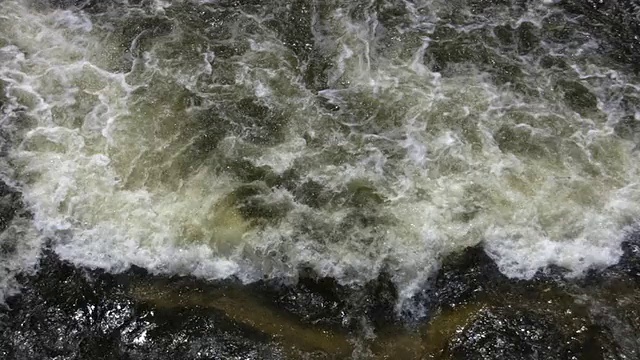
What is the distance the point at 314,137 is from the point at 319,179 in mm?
699

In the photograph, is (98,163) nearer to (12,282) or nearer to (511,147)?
(12,282)

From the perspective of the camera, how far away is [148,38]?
8.37 metres

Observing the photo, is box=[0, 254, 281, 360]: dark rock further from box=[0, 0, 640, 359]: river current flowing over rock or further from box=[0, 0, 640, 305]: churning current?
box=[0, 0, 640, 305]: churning current

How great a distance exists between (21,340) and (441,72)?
6404mm

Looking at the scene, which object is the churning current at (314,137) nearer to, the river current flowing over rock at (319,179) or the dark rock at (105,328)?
the river current flowing over rock at (319,179)

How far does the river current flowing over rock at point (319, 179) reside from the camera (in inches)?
233

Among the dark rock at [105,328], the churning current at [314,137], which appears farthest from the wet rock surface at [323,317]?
the churning current at [314,137]

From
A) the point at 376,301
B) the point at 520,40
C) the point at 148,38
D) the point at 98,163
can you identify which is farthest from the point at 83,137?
the point at 520,40

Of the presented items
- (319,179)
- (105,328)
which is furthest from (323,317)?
(105,328)

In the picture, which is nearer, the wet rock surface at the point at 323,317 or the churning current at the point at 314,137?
the wet rock surface at the point at 323,317

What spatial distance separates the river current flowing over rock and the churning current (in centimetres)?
3

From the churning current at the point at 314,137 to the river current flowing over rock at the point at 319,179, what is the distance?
3 cm

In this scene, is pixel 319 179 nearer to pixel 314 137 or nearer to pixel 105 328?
pixel 314 137

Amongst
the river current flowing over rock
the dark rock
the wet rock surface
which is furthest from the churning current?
the dark rock
